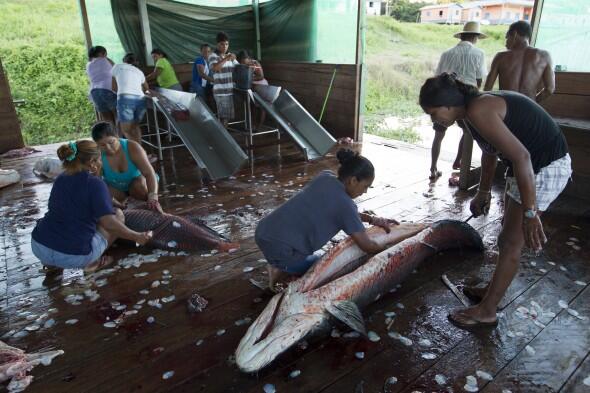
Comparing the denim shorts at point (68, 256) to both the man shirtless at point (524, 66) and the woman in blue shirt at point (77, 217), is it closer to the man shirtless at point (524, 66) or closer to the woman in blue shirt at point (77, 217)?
the woman in blue shirt at point (77, 217)

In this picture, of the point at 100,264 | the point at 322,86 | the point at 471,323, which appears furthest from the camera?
the point at 322,86

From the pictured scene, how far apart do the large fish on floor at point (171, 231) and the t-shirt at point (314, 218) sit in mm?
961

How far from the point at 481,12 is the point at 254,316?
846 centimetres

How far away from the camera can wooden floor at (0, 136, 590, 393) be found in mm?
2008

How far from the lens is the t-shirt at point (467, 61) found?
4.58 metres

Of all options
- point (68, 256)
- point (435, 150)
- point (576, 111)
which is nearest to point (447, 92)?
point (68, 256)

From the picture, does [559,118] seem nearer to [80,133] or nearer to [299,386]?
[299,386]

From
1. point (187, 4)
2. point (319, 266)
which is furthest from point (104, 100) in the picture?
point (319, 266)

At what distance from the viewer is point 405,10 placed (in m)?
12.4

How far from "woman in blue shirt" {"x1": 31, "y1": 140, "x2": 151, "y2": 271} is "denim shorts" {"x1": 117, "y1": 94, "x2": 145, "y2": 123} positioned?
3.40 m

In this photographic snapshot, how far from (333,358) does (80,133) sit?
35.1 ft

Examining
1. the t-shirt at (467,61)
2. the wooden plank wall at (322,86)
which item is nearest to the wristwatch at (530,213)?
the t-shirt at (467,61)

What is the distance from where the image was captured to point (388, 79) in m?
11.9

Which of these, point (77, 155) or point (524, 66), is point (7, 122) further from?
point (524, 66)
